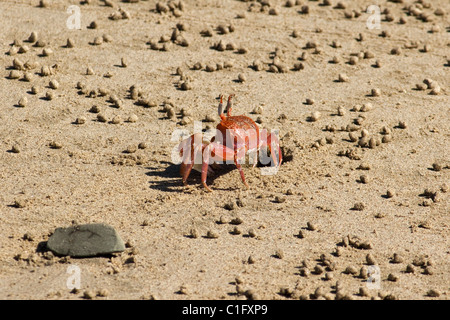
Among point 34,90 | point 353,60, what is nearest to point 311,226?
point 353,60

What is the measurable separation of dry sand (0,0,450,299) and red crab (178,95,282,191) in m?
0.23

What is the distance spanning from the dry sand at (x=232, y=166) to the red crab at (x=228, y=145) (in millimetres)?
227

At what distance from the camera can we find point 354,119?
7.85 meters

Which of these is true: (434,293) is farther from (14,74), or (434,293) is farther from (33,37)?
(33,37)

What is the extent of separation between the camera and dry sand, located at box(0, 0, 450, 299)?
5543 mm

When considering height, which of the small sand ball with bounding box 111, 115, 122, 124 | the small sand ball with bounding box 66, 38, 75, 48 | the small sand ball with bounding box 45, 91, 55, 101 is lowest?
the small sand ball with bounding box 111, 115, 122, 124

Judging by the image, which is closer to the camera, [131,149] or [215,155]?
[215,155]

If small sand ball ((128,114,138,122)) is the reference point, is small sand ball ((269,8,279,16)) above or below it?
above

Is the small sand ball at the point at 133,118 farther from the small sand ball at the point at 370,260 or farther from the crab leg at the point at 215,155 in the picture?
the small sand ball at the point at 370,260

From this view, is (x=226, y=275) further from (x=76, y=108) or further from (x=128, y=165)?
(x=76, y=108)

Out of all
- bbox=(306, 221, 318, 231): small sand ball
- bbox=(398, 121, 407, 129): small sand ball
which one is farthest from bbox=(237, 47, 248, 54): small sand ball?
bbox=(306, 221, 318, 231): small sand ball

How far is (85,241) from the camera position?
5.61 meters

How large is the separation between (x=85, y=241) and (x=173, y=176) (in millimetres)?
1456

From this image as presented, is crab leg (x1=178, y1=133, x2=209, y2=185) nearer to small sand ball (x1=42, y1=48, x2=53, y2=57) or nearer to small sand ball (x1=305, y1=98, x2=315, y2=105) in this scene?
small sand ball (x1=305, y1=98, x2=315, y2=105)
